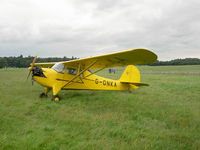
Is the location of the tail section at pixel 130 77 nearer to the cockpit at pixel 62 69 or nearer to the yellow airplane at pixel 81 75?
the yellow airplane at pixel 81 75

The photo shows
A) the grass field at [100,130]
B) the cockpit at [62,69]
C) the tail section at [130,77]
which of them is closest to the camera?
the grass field at [100,130]

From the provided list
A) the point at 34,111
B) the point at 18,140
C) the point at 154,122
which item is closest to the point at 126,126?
the point at 154,122

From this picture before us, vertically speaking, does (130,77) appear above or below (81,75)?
below

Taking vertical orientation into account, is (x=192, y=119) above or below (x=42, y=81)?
below

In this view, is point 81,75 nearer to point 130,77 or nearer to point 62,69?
point 62,69

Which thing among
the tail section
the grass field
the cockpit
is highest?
the cockpit

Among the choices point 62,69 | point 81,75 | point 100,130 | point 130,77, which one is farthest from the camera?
point 130,77

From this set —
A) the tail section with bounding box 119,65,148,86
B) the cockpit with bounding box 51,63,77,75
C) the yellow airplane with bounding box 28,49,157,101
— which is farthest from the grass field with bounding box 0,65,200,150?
the tail section with bounding box 119,65,148,86

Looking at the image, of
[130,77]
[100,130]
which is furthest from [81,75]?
[100,130]

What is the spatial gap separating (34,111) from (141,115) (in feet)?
11.6

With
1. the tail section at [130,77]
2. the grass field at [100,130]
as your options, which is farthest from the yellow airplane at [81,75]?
the grass field at [100,130]

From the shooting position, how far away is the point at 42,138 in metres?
3.33

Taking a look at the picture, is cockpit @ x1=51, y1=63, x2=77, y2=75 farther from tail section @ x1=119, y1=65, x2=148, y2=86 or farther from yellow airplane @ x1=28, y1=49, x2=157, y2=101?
tail section @ x1=119, y1=65, x2=148, y2=86

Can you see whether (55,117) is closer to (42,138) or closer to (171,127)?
(42,138)
